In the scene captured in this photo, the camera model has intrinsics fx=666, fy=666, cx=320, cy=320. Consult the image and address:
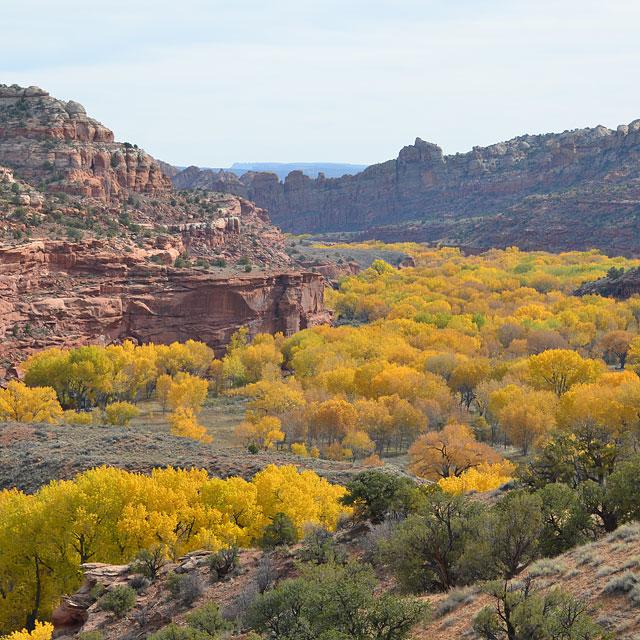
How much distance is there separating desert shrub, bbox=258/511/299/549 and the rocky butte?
170ft

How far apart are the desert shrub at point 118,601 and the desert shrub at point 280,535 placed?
5725 mm

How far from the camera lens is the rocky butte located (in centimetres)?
7556

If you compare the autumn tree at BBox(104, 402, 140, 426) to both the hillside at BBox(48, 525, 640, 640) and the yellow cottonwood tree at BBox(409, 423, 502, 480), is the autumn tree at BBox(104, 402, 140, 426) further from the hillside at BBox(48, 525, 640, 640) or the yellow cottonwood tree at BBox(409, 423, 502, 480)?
the hillside at BBox(48, 525, 640, 640)

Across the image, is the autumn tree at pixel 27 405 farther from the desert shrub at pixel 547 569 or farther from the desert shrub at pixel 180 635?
the desert shrub at pixel 547 569

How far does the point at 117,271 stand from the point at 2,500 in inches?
2131

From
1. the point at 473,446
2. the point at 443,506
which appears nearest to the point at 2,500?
the point at 443,506

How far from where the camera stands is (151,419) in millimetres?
65188

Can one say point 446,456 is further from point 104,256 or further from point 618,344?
point 104,256

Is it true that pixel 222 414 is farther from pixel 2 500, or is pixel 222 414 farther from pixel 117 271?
pixel 2 500

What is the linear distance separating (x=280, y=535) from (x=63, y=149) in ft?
264

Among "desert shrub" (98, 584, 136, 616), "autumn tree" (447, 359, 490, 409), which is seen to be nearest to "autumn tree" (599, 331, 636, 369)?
"autumn tree" (447, 359, 490, 409)

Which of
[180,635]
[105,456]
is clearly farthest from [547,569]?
[105,456]

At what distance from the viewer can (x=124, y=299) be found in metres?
82.4

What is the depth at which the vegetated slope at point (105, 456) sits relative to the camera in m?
38.7
